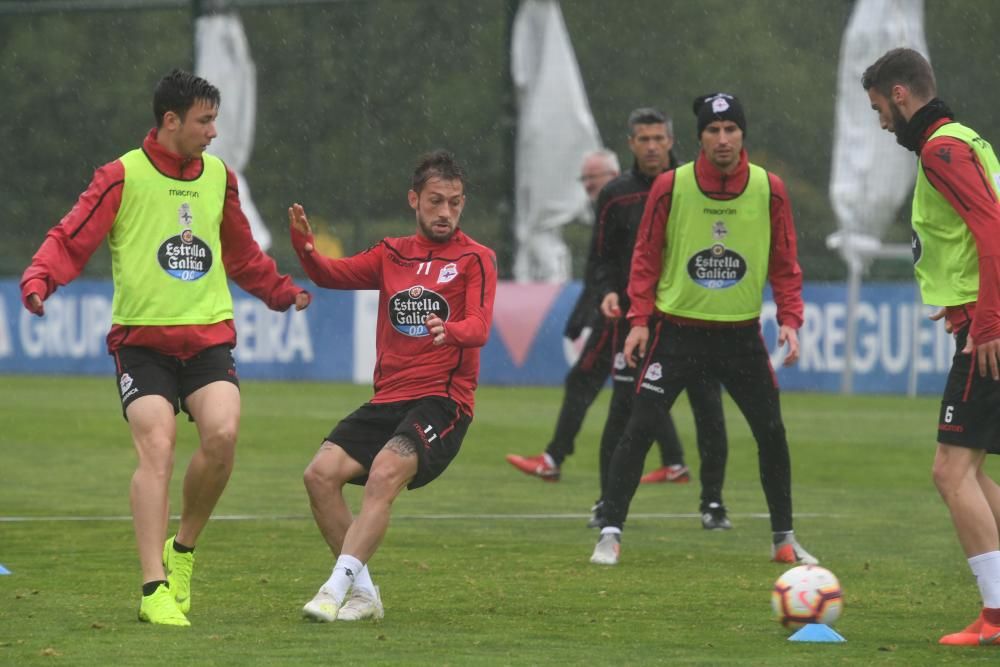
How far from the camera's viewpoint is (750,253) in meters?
9.03

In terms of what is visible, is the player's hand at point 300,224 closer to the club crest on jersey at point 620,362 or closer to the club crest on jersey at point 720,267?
the club crest on jersey at point 720,267

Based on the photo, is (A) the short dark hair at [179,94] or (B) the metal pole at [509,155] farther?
(B) the metal pole at [509,155]

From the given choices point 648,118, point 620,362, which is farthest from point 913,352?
point 648,118

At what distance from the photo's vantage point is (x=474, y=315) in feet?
24.1

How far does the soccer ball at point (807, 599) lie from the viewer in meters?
6.83

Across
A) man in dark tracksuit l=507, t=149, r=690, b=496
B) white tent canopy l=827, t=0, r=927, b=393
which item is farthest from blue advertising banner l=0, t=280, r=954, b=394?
man in dark tracksuit l=507, t=149, r=690, b=496

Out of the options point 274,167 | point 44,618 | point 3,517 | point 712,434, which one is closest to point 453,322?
point 44,618

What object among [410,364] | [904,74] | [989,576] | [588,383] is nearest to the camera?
[989,576]

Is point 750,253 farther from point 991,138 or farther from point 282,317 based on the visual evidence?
point 991,138

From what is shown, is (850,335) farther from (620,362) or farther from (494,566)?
(494,566)

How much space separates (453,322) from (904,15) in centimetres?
1720

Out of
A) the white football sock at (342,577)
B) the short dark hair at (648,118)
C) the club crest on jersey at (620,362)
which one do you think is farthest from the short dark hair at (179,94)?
the club crest on jersey at (620,362)

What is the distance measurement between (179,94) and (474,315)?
1366 millimetres

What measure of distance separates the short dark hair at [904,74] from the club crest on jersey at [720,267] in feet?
7.06
